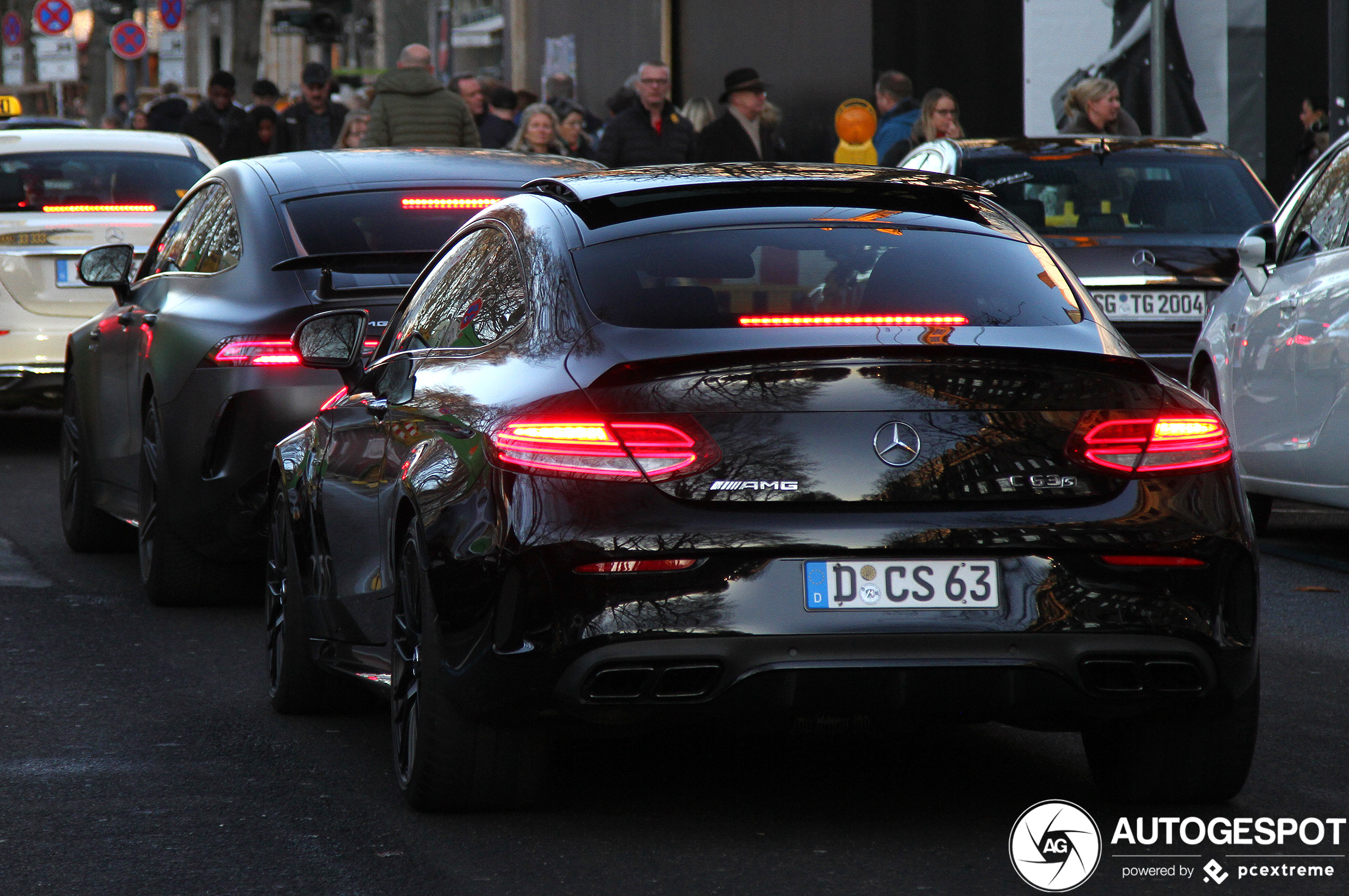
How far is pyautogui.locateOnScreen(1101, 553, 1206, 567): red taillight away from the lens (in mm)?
4793

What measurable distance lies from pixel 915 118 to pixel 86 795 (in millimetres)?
13804

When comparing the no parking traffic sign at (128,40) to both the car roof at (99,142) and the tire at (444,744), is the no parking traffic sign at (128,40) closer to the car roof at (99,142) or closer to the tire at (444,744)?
the car roof at (99,142)

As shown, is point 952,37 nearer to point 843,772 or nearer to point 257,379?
point 257,379

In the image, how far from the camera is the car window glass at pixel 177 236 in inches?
363

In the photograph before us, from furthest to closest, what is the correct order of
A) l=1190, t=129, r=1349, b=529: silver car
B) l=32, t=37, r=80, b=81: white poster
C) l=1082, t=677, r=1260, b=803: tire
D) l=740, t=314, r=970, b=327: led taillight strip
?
1. l=32, t=37, r=80, b=81: white poster
2. l=1190, t=129, r=1349, b=529: silver car
3. l=1082, t=677, r=1260, b=803: tire
4. l=740, t=314, r=970, b=327: led taillight strip

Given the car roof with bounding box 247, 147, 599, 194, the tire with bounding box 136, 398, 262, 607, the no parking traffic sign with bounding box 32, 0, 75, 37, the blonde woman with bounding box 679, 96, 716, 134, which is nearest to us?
the tire with bounding box 136, 398, 262, 607

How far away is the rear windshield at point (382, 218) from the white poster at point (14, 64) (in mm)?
54041

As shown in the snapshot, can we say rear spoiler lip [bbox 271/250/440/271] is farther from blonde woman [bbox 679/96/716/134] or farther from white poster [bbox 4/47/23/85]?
white poster [bbox 4/47/23/85]

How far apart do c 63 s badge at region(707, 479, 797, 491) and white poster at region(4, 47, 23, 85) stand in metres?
58.1

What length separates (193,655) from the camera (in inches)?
298

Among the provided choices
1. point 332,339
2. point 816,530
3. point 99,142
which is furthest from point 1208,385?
point 99,142

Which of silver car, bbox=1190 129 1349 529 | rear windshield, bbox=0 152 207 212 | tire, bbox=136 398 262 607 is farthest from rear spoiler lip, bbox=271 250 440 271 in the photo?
rear windshield, bbox=0 152 207 212

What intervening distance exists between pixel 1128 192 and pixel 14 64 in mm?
55244

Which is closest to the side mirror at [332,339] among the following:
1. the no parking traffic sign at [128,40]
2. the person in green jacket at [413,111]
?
the person in green jacket at [413,111]
